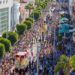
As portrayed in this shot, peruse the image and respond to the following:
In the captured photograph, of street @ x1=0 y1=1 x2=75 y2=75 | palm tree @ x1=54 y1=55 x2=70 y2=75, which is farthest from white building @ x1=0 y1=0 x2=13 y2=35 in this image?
palm tree @ x1=54 y1=55 x2=70 y2=75

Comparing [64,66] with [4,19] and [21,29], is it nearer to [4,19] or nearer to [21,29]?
[21,29]

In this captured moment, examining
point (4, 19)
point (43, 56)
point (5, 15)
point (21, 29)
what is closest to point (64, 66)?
point (43, 56)

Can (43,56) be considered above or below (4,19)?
above

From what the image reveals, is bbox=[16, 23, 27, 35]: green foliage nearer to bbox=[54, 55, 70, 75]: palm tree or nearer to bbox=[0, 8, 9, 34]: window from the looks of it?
bbox=[0, 8, 9, 34]: window

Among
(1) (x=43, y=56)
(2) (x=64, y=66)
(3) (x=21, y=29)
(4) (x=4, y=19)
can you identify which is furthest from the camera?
(4) (x=4, y=19)

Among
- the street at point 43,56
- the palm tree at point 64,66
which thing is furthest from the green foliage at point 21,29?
the palm tree at point 64,66

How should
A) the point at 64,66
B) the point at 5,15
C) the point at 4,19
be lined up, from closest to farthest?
the point at 64,66 → the point at 4,19 → the point at 5,15

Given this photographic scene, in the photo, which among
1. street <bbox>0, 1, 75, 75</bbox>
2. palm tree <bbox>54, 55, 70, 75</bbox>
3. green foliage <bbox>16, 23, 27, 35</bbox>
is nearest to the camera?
palm tree <bbox>54, 55, 70, 75</bbox>

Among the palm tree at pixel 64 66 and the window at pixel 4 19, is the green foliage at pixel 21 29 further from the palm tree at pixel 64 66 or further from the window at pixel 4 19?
the palm tree at pixel 64 66

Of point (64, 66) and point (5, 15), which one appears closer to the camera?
point (64, 66)
